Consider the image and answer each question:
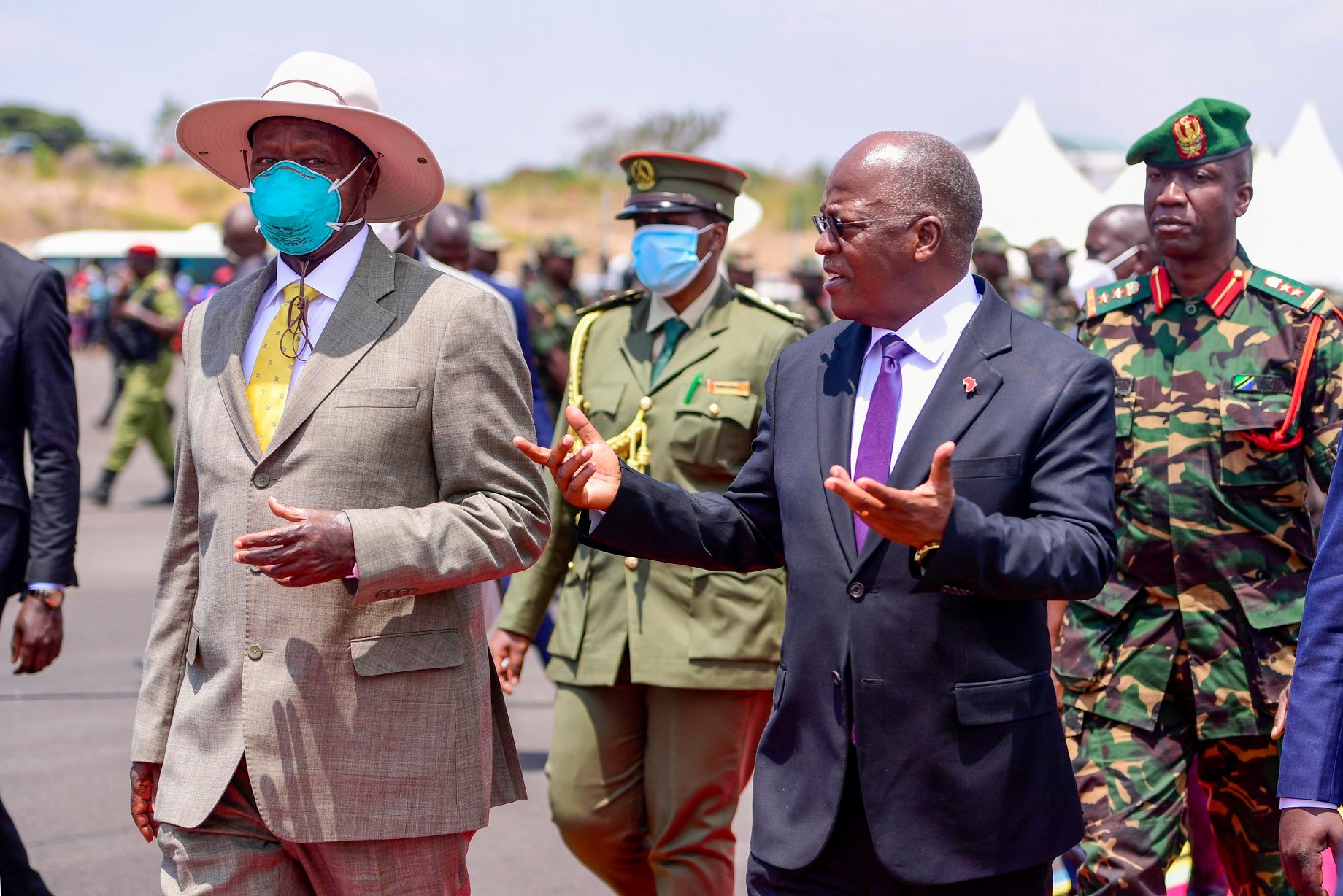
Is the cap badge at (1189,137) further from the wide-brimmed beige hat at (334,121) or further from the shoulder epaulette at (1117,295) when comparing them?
the wide-brimmed beige hat at (334,121)

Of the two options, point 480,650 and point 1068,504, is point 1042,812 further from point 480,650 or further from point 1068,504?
point 480,650

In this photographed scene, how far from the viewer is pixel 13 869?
4094 mm

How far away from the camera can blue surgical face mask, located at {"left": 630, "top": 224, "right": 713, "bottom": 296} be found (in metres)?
4.68

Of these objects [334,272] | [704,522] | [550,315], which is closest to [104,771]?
[334,272]

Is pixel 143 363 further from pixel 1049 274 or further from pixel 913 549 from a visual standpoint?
pixel 913 549

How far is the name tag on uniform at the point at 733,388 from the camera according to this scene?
14.6 ft

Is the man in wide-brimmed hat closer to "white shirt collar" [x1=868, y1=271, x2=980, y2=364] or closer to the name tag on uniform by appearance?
"white shirt collar" [x1=868, y1=271, x2=980, y2=364]

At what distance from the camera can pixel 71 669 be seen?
27.2 ft

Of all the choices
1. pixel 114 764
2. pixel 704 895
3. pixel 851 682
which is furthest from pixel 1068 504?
pixel 114 764

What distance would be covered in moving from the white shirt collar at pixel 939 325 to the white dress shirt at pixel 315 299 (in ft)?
3.74

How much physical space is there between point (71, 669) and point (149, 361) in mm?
5518

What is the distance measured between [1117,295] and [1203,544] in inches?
32.1

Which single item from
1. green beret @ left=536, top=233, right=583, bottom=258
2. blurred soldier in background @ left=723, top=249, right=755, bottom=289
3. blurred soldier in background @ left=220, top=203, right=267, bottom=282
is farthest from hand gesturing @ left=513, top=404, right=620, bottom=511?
blurred soldier in background @ left=723, top=249, right=755, bottom=289

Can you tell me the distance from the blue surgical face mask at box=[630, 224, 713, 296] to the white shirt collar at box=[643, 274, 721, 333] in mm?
42
